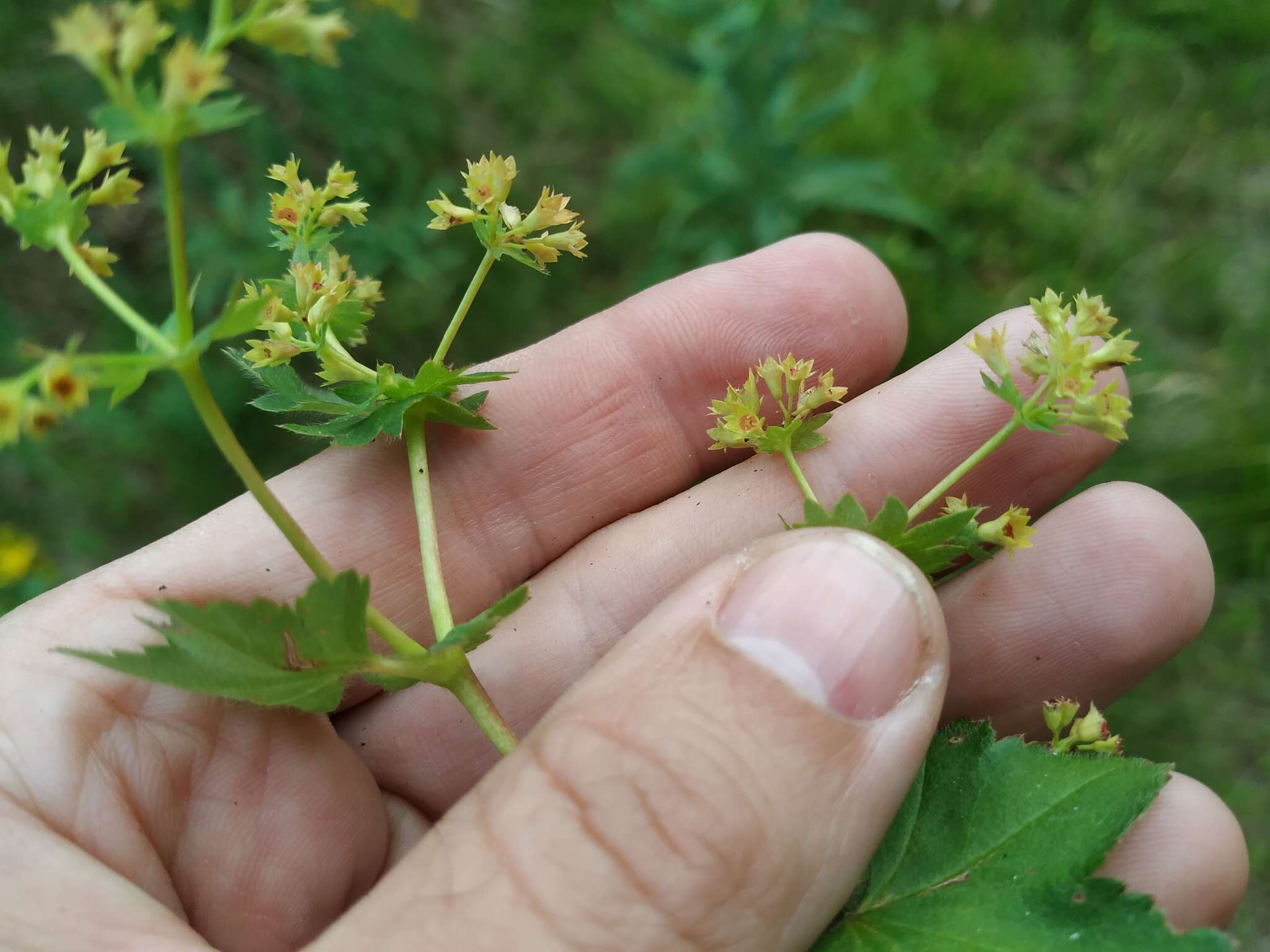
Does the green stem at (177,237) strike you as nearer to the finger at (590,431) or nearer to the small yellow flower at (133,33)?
the small yellow flower at (133,33)

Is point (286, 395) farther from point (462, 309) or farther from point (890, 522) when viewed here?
point (890, 522)

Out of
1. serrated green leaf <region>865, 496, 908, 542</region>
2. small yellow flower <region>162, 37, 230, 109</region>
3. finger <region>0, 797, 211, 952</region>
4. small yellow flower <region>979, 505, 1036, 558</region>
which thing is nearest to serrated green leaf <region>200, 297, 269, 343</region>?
small yellow flower <region>162, 37, 230, 109</region>

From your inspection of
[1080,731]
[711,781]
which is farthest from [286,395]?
[1080,731]

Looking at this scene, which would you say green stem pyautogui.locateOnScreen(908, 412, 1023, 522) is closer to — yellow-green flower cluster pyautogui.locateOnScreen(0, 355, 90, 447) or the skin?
the skin

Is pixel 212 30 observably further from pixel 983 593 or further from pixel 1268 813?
pixel 1268 813

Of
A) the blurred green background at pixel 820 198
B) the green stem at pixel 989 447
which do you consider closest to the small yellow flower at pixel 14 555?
the blurred green background at pixel 820 198

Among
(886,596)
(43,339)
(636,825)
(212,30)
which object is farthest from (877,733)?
(43,339)
